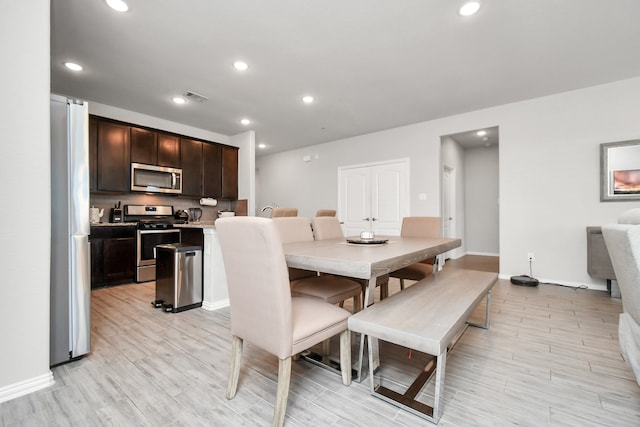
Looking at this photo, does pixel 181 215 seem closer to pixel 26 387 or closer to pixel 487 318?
pixel 26 387

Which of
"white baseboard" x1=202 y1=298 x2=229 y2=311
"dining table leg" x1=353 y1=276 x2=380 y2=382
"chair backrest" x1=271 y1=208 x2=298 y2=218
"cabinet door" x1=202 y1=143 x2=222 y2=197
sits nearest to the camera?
"dining table leg" x1=353 y1=276 x2=380 y2=382

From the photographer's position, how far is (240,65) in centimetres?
311

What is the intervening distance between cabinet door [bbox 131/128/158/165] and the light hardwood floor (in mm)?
2814

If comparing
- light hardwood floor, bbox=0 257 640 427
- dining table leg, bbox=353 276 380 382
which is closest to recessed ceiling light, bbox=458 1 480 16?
dining table leg, bbox=353 276 380 382

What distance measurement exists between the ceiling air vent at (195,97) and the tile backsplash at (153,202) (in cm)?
188

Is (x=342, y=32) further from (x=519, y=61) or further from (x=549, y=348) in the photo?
(x=549, y=348)

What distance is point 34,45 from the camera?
1597 millimetres

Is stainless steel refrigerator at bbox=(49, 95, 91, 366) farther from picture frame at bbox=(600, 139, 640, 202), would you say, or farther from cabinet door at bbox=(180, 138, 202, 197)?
picture frame at bbox=(600, 139, 640, 202)

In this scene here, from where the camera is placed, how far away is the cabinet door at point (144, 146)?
4391mm

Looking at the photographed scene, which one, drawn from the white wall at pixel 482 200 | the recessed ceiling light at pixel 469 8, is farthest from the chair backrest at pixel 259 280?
the white wall at pixel 482 200

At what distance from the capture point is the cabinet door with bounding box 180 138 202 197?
5.00m

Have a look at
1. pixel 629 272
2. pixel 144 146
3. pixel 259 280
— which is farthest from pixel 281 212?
pixel 629 272

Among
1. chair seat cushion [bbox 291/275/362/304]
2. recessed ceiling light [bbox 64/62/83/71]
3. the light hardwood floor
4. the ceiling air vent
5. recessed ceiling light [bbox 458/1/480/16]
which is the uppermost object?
recessed ceiling light [bbox 64/62/83/71]

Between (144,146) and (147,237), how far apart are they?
4.81 ft
